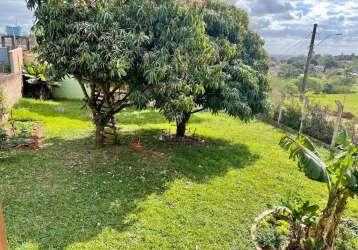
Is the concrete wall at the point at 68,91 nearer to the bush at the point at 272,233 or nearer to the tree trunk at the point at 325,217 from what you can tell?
the bush at the point at 272,233

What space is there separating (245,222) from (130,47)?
4148 mm

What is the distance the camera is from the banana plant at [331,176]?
13.0 feet

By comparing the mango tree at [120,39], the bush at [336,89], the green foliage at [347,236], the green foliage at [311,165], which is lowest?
the green foliage at [347,236]

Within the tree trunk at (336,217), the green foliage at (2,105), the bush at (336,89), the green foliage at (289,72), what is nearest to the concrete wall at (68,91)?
the green foliage at (2,105)

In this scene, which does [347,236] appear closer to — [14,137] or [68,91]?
[14,137]

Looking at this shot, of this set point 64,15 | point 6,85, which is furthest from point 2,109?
point 64,15

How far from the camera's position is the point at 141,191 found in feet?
20.5

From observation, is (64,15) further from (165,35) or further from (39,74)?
(39,74)

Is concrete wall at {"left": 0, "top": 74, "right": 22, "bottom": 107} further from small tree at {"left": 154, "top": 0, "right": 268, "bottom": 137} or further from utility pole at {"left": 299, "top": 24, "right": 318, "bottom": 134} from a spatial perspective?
utility pole at {"left": 299, "top": 24, "right": 318, "bottom": 134}

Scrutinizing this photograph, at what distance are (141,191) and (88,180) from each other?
123 centimetres

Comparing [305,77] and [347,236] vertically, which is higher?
[305,77]

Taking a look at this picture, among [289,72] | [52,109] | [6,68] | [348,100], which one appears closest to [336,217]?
[348,100]

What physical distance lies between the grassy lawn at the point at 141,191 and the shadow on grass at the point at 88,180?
2 centimetres

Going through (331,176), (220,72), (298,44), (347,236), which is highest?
(298,44)
